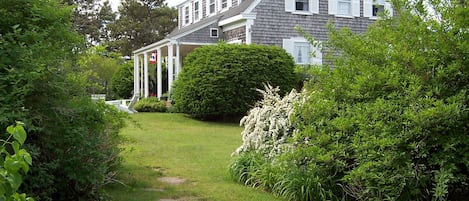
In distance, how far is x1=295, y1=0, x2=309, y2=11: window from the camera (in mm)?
20734

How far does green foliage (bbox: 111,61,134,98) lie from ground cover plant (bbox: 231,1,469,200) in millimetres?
25440

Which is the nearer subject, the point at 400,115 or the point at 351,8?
the point at 400,115

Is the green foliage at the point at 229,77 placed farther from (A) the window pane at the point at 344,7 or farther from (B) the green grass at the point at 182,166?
(A) the window pane at the point at 344,7

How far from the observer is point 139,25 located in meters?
45.5

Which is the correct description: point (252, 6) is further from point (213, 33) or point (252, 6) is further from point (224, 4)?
point (224, 4)

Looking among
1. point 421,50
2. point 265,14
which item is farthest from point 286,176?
point 265,14

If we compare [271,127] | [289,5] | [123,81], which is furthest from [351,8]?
[271,127]

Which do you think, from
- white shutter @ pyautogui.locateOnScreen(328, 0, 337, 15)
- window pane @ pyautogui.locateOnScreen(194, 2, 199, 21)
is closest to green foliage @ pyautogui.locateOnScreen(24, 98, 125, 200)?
white shutter @ pyautogui.locateOnScreen(328, 0, 337, 15)

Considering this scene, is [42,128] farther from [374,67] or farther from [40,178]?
[374,67]

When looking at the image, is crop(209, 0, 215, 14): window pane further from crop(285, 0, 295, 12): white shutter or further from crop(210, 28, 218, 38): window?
crop(285, 0, 295, 12): white shutter

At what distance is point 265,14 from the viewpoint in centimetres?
1991

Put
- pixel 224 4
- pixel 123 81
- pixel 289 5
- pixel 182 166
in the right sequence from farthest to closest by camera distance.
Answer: pixel 123 81, pixel 224 4, pixel 289 5, pixel 182 166

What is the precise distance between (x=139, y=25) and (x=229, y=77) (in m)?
31.0

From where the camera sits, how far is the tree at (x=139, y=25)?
149 feet
